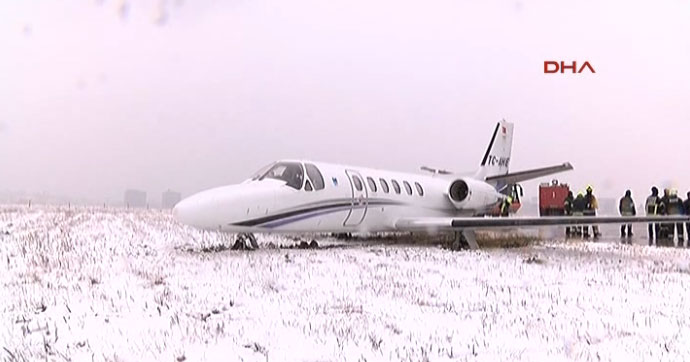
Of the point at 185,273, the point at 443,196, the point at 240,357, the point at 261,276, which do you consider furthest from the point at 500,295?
the point at 443,196

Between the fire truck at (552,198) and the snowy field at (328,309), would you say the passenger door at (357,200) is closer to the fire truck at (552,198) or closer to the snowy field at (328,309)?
the snowy field at (328,309)

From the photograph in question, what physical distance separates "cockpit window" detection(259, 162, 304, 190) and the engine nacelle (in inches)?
277

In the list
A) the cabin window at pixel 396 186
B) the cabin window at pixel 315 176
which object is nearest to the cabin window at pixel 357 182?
the cabin window at pixel 315 176

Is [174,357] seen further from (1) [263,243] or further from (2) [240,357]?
(1) [263,243]

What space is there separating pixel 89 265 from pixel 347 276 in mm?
3784

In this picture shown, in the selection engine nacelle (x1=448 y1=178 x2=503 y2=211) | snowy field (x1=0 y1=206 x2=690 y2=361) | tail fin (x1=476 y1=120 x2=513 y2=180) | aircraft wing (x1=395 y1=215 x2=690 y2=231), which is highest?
tail fin (x1=476 y1=120 x2=513 y2=180)

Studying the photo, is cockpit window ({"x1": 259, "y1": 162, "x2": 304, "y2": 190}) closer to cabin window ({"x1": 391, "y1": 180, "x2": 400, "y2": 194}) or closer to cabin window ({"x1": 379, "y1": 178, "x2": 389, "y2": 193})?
cabin window ({"x1": 379, "y1": 178, "x2": 389, "y2": 193})

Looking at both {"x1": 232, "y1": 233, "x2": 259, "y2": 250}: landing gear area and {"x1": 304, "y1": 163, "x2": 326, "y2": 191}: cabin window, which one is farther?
{"x1": 304, "y1": 163, "x2": 326, "y2": 191}: cabin window

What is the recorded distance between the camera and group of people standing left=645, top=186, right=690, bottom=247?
64.4 ft

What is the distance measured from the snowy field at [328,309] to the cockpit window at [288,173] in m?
2.11

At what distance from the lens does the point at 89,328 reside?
4680 millimetres

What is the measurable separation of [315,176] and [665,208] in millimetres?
14305

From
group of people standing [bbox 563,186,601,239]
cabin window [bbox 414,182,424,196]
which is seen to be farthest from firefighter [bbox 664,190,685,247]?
cabin window [bbox 414,182,424,196]

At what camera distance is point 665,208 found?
1991cm
